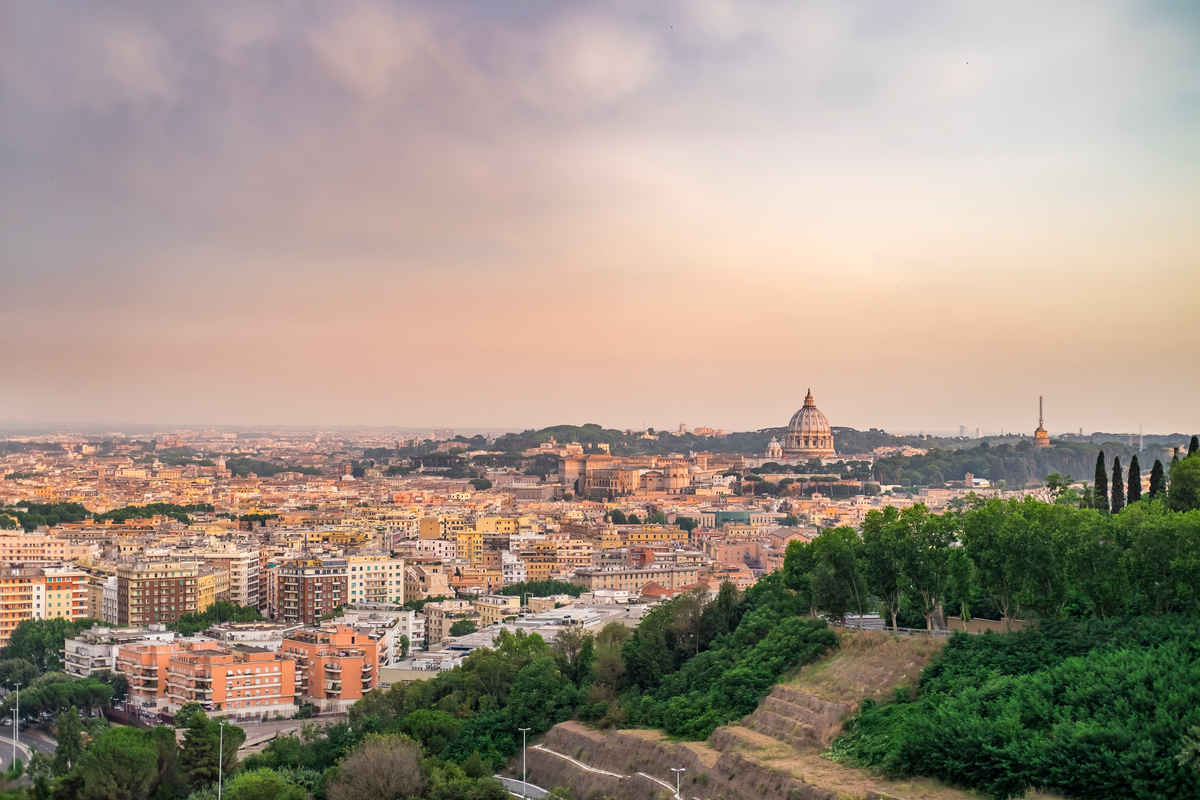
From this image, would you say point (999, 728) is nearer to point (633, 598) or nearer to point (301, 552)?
point (633, 598)

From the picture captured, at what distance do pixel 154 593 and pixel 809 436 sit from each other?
55975 mm

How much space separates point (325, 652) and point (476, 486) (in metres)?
46.5

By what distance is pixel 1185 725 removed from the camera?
9406 millimetres

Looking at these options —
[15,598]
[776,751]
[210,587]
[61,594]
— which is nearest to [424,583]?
[210,587]

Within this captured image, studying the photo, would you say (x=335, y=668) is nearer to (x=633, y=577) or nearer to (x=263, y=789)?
(x=263, y=789)

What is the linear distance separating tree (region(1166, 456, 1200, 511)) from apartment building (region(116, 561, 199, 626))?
63.2 feet

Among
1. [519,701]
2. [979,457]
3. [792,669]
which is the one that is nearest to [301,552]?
[519,701]

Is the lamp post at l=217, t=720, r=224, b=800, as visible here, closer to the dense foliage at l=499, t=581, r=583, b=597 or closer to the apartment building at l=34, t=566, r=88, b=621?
the apartment building at l=34, t=566, r=88, b=621

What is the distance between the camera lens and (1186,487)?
1505cm

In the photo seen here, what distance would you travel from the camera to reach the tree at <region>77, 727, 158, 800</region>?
44.3 ft

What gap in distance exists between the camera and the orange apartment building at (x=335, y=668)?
21.0 metres

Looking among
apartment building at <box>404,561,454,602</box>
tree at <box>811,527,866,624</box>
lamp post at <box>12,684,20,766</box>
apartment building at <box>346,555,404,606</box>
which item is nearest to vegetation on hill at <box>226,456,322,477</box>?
apartment building at <box>404,561,454,602</box>

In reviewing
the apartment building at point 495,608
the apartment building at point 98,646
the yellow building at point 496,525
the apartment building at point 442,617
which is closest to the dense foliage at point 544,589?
the apartment building at point 495,608

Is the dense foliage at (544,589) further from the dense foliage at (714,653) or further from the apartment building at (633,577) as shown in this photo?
the dense foliage at (714,653)
